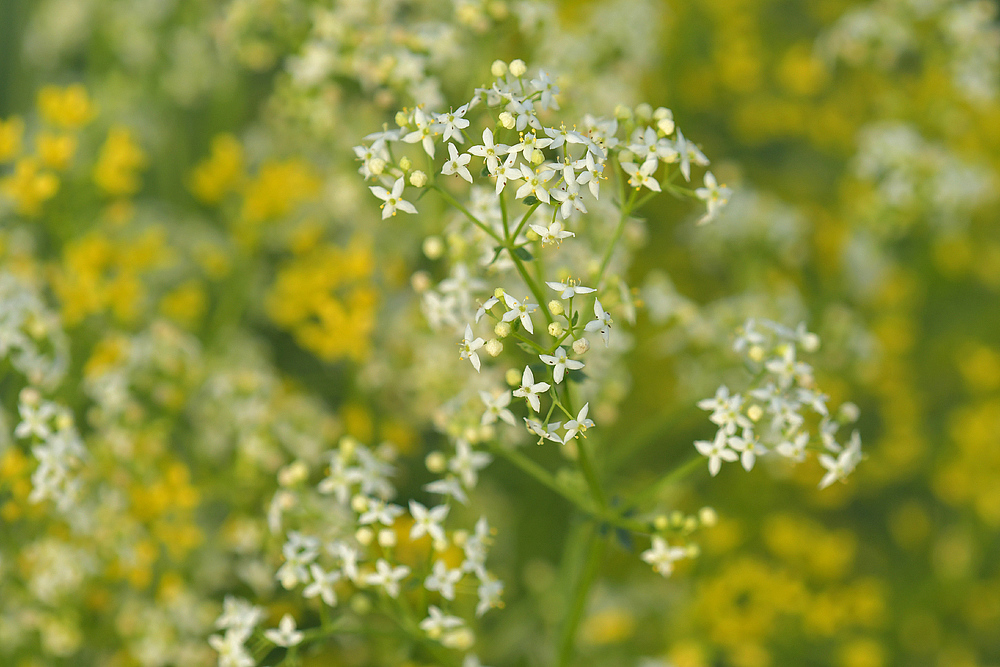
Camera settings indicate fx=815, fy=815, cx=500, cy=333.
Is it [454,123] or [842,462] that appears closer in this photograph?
[454,123]

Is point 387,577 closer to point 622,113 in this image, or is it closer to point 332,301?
point 622,113

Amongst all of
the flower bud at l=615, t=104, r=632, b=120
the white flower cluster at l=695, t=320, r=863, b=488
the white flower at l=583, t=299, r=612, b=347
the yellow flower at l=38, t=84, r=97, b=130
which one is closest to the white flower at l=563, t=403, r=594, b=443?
the white flower at l=583, t=299, r=612, b=347

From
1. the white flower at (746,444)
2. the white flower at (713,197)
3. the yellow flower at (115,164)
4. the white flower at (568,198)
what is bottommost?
the white flower at (746,444)

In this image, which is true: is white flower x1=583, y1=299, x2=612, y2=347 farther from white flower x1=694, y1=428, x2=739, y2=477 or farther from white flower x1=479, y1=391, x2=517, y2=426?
white flower x1=694, y1=428, x2=739, y2=477

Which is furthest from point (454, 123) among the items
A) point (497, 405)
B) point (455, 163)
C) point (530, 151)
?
point (497, 405)

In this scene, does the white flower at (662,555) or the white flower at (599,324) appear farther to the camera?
the white flower at (662,555)

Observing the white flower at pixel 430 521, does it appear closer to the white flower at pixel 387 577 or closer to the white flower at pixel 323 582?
the white flower at pixel 387 577

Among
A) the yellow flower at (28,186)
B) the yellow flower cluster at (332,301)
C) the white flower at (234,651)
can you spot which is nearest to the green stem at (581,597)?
the white flower at (234,651)
